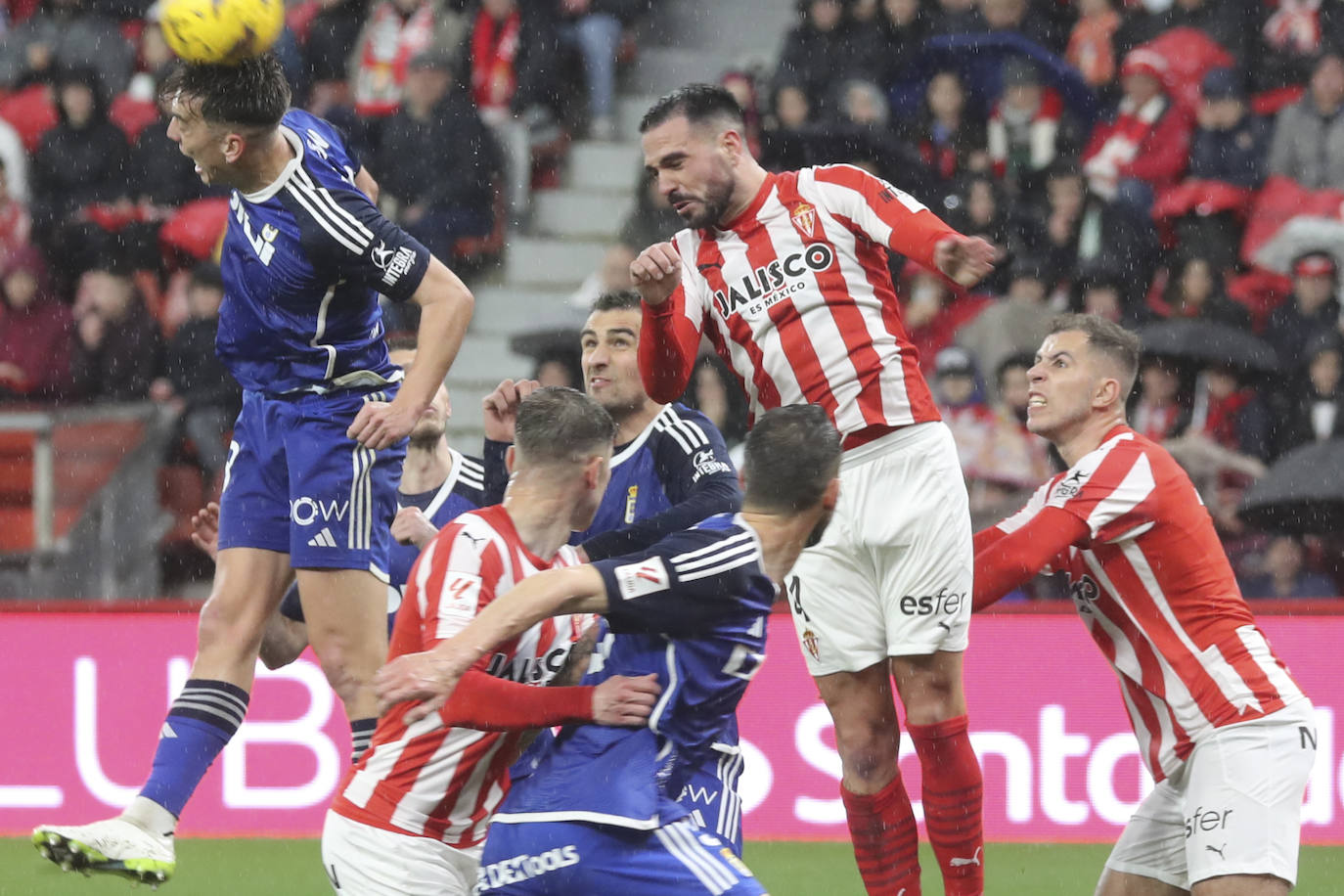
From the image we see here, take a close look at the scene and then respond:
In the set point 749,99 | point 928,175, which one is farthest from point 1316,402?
point 749,99

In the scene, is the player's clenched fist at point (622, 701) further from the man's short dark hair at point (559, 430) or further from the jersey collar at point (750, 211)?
Answer: the jersey collar at point (750, 211)

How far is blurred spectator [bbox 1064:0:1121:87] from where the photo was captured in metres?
11.2

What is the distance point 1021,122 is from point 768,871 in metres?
5.61

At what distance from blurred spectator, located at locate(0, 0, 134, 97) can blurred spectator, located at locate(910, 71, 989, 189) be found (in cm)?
567

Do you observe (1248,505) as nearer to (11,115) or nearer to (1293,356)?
(1293,356)

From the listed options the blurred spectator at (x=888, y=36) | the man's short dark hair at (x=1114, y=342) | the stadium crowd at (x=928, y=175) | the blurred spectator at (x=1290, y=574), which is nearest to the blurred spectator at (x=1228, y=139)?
the stadium crowd at (x=928, y=175)

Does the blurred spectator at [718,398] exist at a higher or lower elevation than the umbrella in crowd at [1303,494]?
higher

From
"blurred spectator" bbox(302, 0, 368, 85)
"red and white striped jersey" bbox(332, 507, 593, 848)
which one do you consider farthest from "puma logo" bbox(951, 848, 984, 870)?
"blurred spectator" bbox(302, 0, 368, 85)

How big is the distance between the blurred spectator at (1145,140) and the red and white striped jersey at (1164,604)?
6.22m

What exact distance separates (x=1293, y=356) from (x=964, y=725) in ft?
17.3

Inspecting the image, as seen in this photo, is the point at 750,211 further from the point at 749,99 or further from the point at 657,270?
the point at 749,99

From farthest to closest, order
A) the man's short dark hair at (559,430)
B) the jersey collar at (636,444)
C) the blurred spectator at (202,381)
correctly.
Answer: the blurred spectator at (202,381) → the jersey collar at (636,444) → the man's short dark hair at (559,430)

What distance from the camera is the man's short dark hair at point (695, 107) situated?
16.6 ft

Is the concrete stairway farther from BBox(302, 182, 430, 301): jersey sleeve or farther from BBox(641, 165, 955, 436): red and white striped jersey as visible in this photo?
BBox(302, 182, 430, 301): jersey sleeve
